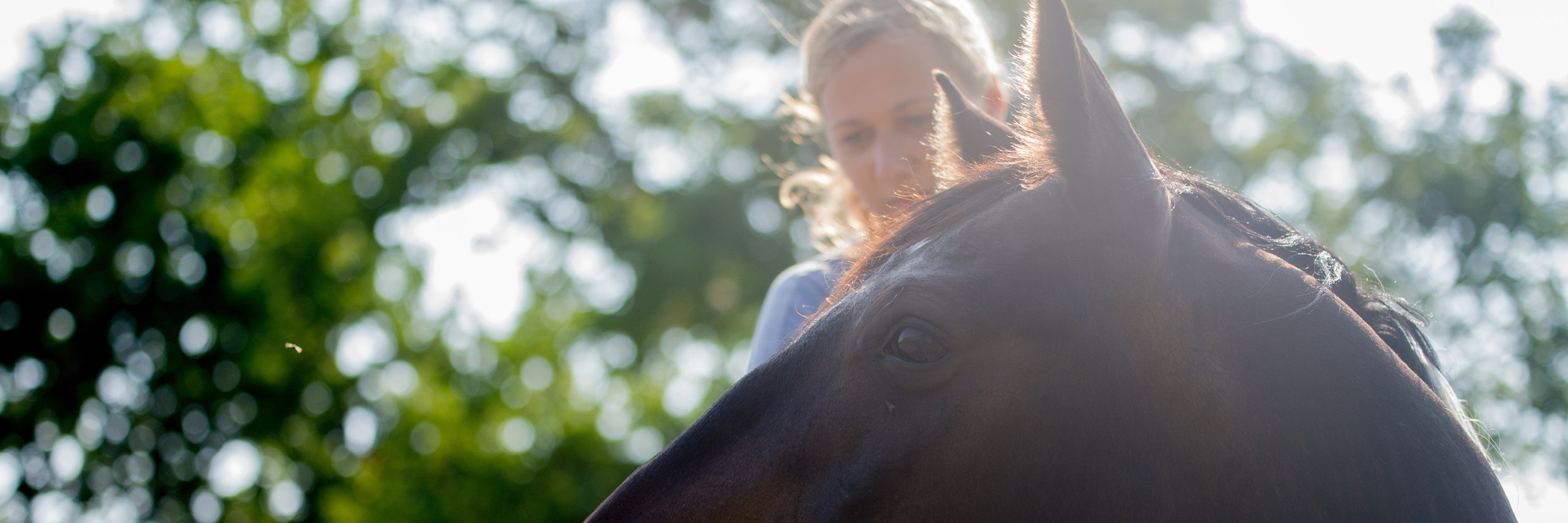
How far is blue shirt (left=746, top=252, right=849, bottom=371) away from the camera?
2.73m

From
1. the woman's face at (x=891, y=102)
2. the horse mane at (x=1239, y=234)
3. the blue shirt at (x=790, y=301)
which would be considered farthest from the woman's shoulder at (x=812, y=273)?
the horse mane at (x=1239, y=234)

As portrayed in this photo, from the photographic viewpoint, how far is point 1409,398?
1.53 m

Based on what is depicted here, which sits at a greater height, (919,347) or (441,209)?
(919,347)

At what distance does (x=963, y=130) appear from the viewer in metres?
2.22

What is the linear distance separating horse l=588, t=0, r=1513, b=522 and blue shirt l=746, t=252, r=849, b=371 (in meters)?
1.03

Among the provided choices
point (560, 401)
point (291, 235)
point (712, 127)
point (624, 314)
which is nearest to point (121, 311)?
point (291, 235)

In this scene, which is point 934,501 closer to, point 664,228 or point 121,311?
point 664,228

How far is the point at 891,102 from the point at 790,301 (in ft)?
2.28

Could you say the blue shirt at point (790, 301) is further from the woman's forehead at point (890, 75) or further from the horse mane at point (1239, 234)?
the horse mane at point (1239, 234)

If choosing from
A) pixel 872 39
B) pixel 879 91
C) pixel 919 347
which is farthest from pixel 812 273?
pixel 919 347

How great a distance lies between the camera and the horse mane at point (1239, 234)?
1729mm

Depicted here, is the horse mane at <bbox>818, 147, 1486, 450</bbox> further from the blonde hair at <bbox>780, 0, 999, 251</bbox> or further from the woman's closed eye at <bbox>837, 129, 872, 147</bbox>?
the woman's closed eye at <bbox>837, 129, 872, 147</bbox>

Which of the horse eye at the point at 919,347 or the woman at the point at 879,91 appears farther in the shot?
the woman at the point at 879,91

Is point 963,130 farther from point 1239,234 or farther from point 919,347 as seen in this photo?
point 919,347
